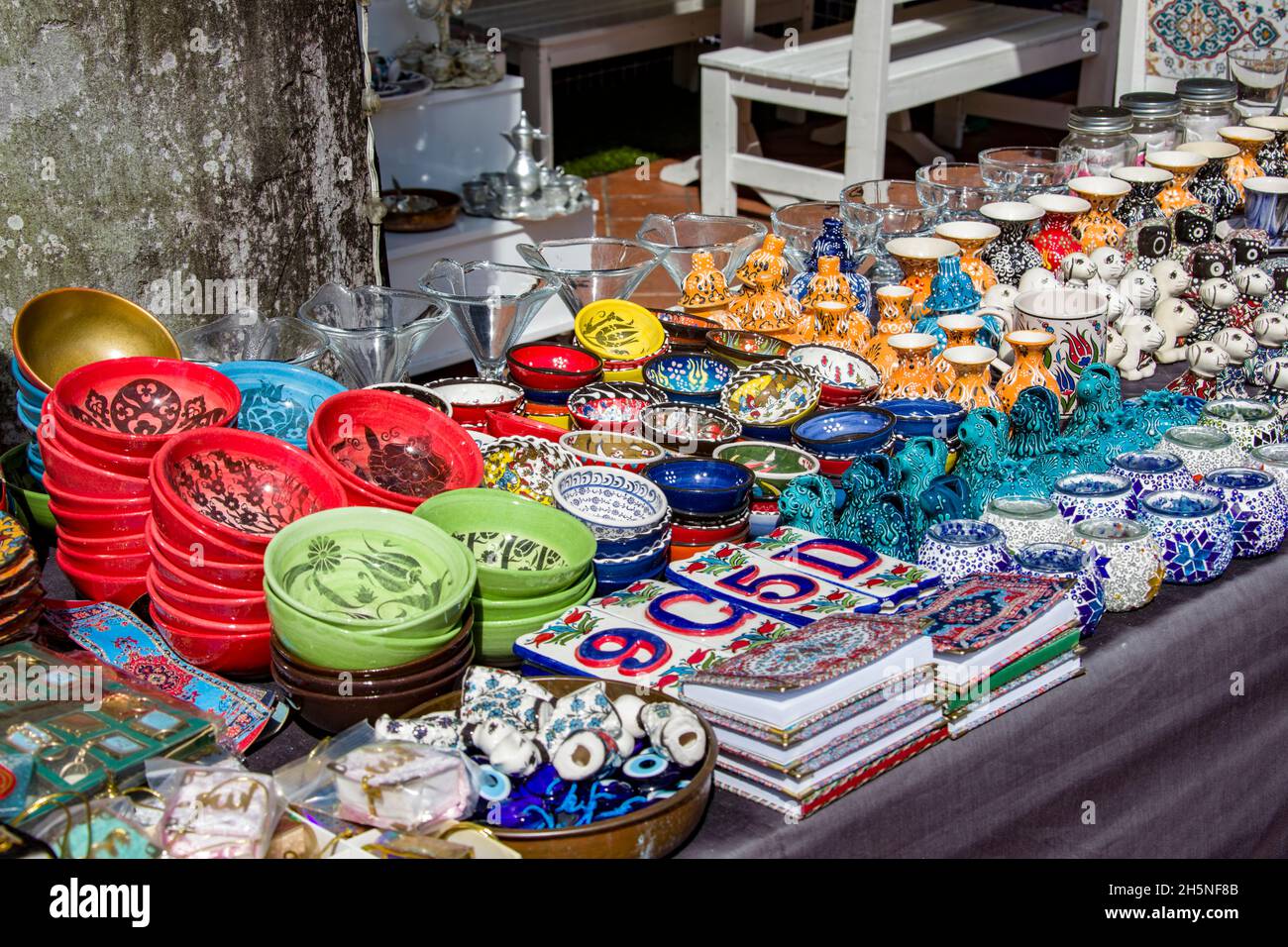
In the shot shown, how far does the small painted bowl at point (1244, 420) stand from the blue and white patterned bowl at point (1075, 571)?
1.81 feet

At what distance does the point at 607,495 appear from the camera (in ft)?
6.09

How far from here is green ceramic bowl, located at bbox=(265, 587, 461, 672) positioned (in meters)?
1.41

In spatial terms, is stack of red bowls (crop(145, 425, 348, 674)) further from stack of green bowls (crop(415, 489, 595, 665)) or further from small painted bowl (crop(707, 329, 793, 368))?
small painted bowl (crop(707, 329, 793, 368))

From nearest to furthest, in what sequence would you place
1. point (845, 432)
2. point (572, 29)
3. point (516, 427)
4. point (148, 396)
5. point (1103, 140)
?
point (148, 396) < point (516, 427) < point (845, 432) < point (1103, 140) < point (572, 29)

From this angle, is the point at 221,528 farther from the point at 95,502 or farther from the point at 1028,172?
the point at 1028,172

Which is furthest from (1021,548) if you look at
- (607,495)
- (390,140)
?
(390,140)

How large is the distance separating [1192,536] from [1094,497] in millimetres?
141

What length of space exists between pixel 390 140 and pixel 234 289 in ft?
8.76

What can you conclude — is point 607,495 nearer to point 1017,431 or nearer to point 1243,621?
point 1017,431

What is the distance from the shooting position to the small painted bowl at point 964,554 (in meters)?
1.81

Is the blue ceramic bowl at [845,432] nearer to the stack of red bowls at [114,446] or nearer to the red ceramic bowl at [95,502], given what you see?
the stack of red bowls at [114,446]

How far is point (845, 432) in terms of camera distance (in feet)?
7.11

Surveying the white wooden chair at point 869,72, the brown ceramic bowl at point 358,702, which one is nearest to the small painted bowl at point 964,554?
the brown ceramic bowl at point 358,702

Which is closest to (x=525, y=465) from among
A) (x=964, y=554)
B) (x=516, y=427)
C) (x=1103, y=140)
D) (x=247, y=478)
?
(x=516, y=427)
